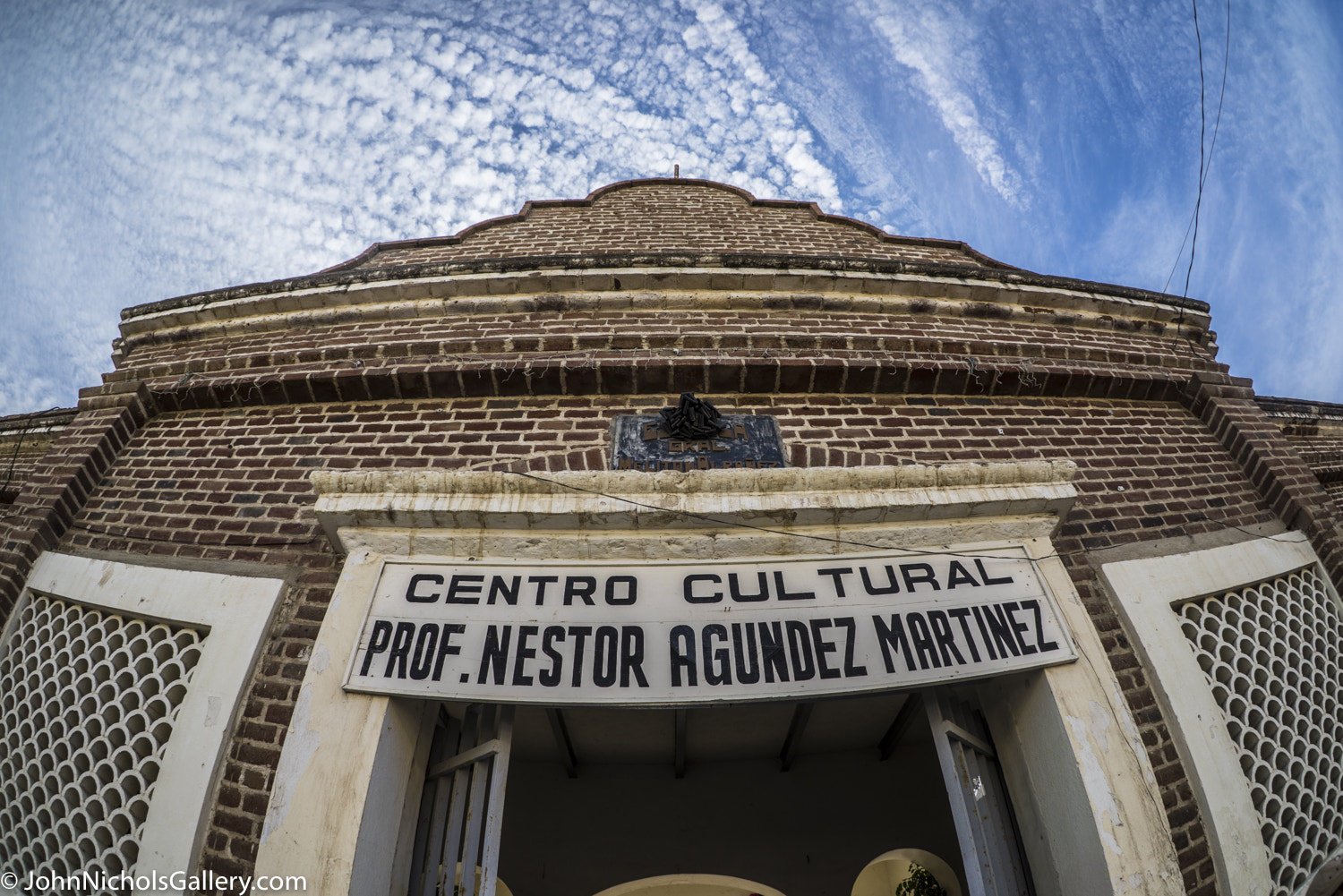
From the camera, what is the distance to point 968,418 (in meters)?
3.47

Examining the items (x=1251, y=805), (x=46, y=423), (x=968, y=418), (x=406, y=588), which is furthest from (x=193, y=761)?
(x=46, y=423)

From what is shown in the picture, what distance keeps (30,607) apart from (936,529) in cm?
528

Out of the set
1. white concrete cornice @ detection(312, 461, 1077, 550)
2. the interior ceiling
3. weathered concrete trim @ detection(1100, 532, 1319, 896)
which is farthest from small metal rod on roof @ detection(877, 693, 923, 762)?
white concrete cornice @ detection(312, 461, 1077, 550)

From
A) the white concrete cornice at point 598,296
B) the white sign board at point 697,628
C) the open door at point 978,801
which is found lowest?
the open door at point 978,801

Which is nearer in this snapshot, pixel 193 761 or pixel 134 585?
pixel 193 761

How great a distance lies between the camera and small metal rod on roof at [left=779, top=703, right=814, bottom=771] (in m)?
4.31

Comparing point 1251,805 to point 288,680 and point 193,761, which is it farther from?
point 193,761

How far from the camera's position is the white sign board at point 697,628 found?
7.54 feet

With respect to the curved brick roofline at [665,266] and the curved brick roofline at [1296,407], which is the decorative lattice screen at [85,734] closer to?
the curved brick roofline at [665,266]

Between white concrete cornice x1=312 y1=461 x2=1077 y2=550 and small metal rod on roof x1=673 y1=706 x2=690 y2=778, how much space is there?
208 centimetres

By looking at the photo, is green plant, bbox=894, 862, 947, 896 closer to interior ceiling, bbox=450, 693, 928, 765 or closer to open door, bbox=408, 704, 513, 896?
interior ceiling, bbox=450, 693, 928, 765

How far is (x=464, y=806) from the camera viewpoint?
2477mm

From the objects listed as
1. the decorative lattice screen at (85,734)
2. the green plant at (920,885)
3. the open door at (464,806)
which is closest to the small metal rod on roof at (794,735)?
the green plant at (920,885)

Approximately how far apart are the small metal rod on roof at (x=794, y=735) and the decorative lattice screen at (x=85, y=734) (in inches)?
146
